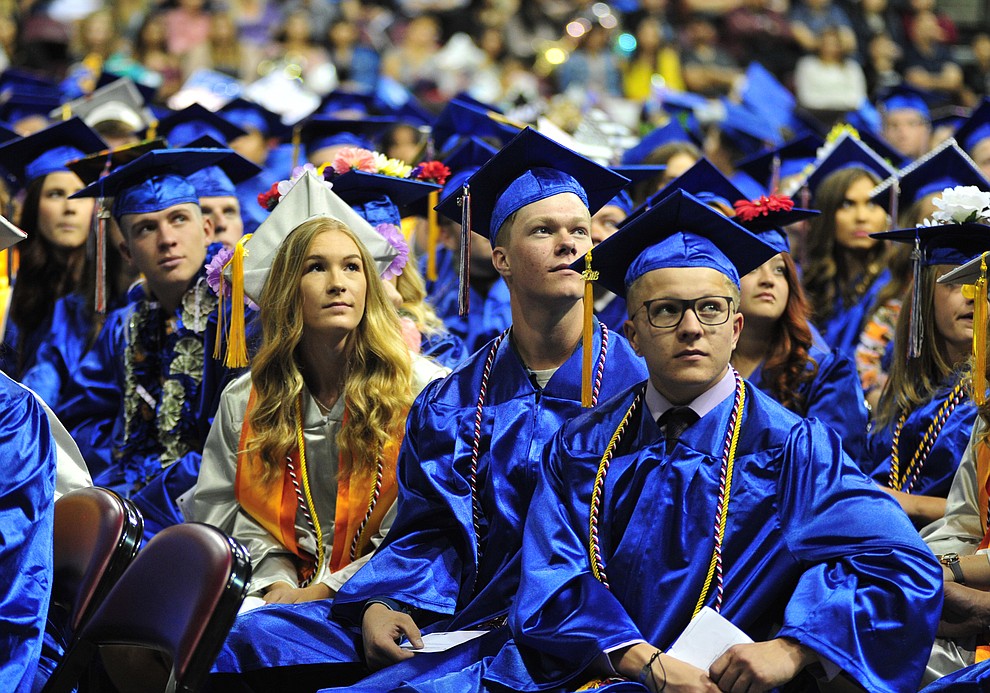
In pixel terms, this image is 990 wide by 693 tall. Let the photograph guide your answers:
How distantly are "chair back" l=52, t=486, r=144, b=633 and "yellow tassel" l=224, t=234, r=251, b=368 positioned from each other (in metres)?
0.92

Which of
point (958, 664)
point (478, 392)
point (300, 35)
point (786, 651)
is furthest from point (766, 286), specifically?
point (300, 35)

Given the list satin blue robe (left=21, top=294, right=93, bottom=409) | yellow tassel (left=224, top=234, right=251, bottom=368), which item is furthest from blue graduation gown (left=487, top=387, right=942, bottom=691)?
satin blue robe (left=21, top=294, right=93, bottom=409)

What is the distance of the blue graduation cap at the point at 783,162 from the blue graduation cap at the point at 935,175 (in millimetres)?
1573

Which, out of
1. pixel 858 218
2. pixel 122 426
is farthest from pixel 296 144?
pixel 858 218

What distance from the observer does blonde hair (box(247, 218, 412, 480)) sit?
371 centimetres

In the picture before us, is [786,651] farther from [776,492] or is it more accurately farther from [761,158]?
[761,158]

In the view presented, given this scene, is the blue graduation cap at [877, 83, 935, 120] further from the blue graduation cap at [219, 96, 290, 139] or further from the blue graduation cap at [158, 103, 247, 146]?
the blue graduation cap at [158, 103, 247, 146]

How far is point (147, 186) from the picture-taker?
4855 millimetres

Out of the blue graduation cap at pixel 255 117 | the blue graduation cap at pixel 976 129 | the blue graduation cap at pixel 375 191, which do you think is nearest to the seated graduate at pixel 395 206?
the blue graduation cap at pixel 375 191

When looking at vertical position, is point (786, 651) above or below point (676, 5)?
below

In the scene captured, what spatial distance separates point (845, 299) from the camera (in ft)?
19.3

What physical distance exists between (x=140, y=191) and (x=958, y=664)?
3.33 metres

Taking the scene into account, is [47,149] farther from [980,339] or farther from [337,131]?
[980,339]

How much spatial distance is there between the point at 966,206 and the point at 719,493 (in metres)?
1.40
